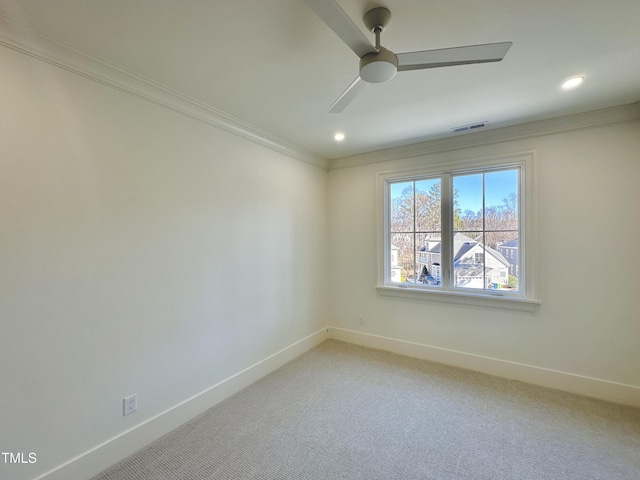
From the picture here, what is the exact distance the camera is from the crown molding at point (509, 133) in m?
2.35

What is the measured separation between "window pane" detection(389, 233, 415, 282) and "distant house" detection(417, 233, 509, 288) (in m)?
0.15

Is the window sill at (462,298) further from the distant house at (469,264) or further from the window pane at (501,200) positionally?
the window pane at (501,200)

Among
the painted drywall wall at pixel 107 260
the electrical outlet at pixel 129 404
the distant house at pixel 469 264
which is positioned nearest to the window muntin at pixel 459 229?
the distant house at pixel 469 264

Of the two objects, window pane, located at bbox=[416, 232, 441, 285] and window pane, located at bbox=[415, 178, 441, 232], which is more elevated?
window pane, located at bbox=[415, 178, 441, 232]

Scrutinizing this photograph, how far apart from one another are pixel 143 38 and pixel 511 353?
12.6ft

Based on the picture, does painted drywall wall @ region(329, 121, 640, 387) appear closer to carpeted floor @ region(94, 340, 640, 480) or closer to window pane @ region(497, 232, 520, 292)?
window pane @ region(497, 232, 520, 292)

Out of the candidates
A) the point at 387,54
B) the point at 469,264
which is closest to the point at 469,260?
the point at 469,264

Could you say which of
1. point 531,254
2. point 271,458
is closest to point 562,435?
point 531,254

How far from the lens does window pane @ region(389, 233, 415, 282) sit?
3.42 metres

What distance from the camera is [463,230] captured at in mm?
3086

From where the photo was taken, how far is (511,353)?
278cm

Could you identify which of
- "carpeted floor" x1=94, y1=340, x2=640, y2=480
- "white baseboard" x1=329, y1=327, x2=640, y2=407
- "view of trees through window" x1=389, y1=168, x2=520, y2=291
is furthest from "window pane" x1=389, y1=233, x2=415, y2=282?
"carpeted floor" x1=94, y1=340, x2=640, y2=480

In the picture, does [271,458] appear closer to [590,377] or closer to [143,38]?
[143,38]

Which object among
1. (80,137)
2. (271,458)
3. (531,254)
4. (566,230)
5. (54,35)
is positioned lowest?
(271,458)
